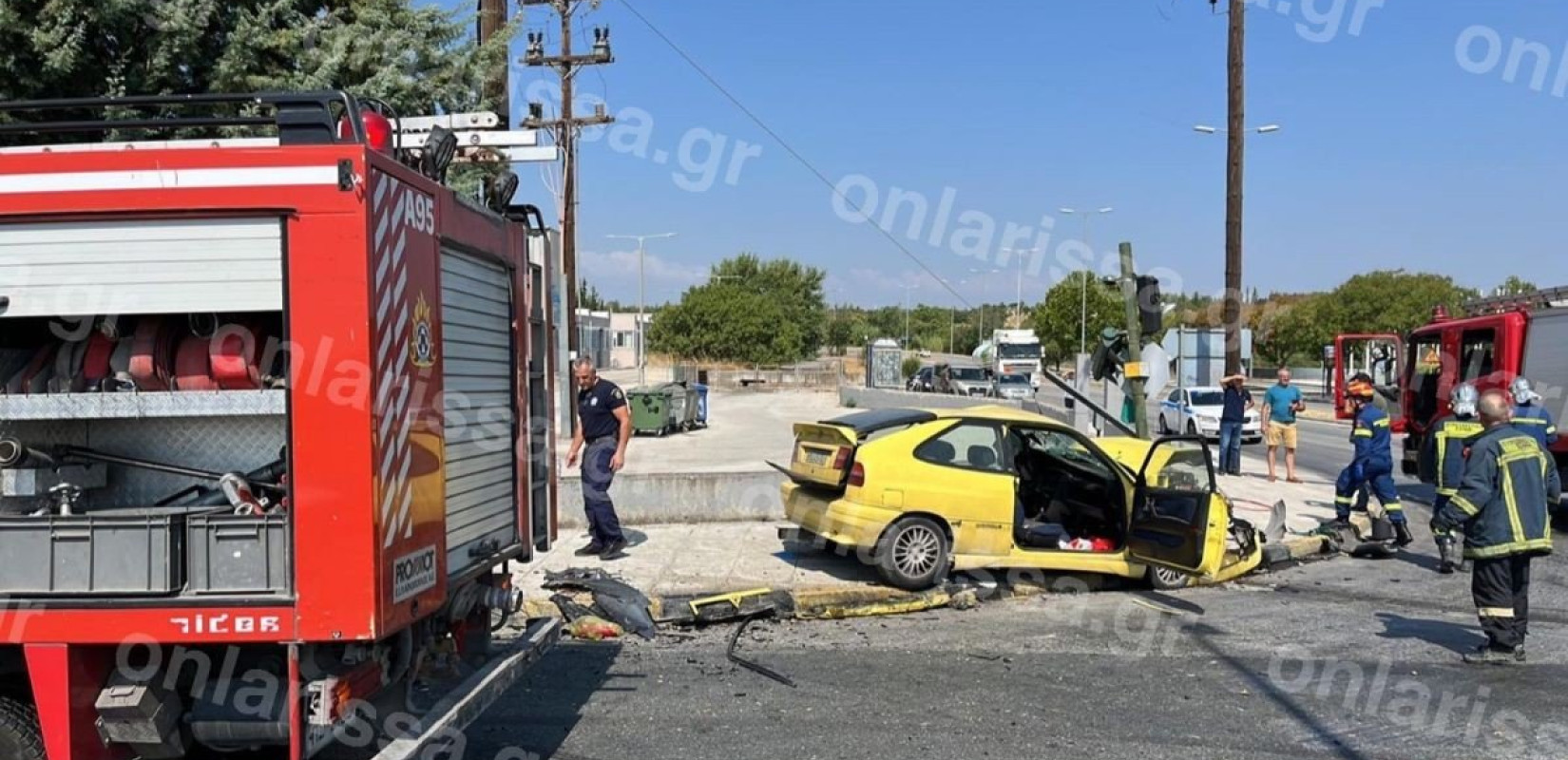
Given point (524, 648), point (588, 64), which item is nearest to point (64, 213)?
point (524, 648)

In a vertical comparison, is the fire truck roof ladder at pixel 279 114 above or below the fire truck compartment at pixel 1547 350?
above

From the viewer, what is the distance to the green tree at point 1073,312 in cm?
5366

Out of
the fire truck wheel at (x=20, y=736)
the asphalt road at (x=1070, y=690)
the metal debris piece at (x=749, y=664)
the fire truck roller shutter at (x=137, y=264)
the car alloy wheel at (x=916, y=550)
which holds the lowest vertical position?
the asphalt road at (x=1070, y=690)

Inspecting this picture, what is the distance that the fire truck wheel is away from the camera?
3.61 m

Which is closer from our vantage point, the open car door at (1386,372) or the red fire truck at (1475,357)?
the red fire truck at (1475,357)

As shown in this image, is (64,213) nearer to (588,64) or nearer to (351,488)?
(351,488)

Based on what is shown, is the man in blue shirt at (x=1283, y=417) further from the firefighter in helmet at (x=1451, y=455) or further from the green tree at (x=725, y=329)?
the green tree at (x=725, y=329)

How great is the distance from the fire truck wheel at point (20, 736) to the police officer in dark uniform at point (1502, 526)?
7173 millimetres

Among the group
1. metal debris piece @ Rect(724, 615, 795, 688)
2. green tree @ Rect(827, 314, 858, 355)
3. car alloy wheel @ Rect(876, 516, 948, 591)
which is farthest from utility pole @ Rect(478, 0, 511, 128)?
green tree @ Rect(827, 314, 858, 355)

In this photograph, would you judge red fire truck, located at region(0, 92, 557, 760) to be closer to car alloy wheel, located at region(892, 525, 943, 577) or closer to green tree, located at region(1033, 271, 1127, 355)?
car alloy wheel, located at region(892, 525, 943, 577)

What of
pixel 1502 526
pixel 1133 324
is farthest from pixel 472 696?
pixel 1133 324

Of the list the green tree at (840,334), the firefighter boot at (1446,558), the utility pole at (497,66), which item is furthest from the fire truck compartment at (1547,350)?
the green tree at (840,334)

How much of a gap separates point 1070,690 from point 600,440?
4911 millimetres

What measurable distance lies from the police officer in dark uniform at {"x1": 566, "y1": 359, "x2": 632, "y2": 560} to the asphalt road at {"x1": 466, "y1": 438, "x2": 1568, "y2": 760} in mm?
2597
